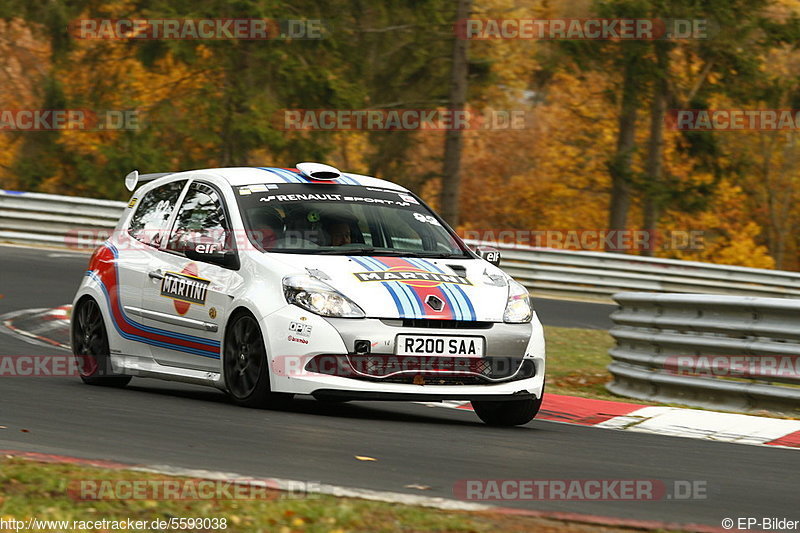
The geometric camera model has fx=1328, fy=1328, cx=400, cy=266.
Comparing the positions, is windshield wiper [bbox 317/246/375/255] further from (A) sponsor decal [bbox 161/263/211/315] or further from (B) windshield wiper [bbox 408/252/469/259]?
(A) sponsor decal [bbox 161/263/211/315]

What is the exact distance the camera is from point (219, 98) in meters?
32.3

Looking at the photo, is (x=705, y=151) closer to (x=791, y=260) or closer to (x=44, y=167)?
(x=44, y=167)

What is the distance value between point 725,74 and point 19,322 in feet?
77.1

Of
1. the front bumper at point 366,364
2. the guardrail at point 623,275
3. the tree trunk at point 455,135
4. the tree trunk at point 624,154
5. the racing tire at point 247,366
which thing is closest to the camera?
the front bumper at point 366,364

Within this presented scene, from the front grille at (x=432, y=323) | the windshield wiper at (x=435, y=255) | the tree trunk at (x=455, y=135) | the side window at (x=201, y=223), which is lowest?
the front grille at (x=432, y=323)

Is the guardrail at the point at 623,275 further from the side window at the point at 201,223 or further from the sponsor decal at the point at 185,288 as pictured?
the sponsor decal at the point at 185,288

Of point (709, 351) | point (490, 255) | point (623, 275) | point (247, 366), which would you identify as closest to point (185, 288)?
point (247, 366)

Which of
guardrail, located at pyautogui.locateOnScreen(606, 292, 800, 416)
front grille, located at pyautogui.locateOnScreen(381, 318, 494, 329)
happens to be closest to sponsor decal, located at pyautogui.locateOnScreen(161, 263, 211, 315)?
front grille, located at pyautogui.locateOnScreen(381, 318, 494, 329)

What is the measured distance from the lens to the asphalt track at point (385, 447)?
19.3 ft

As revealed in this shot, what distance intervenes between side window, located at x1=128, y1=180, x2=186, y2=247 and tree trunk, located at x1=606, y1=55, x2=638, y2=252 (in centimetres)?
2371

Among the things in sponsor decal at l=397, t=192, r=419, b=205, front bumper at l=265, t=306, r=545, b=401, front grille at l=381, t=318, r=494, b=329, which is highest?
sponsor decal at l=397, t=192, r=419, b=205

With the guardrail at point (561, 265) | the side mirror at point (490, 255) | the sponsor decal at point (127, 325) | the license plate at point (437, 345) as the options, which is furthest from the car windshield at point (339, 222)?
the guardrail at point (561, 265)

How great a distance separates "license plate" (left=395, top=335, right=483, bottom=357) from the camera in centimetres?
802

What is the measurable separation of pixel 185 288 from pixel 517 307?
231 cm
